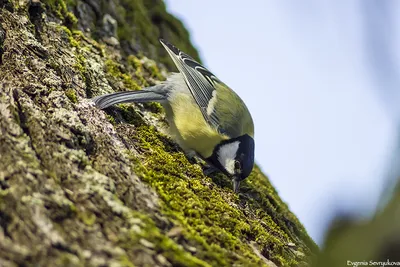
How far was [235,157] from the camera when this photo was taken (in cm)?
324

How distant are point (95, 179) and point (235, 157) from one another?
1417 mm

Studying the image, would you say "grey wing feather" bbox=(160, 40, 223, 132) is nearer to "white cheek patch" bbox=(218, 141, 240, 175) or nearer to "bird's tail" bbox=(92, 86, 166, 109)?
"white cheek patch" bbox=(218, 141, 240, 175)

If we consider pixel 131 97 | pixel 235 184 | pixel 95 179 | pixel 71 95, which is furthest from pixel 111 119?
pixel 235 184

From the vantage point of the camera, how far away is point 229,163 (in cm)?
318

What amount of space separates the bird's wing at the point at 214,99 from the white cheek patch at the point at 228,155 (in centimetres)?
9

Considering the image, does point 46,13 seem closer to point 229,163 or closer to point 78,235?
point 229,163

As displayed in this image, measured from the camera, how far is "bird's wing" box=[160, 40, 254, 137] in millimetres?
3506

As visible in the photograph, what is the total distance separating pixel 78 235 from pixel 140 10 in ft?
8.86

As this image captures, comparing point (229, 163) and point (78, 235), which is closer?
point (78, 235)

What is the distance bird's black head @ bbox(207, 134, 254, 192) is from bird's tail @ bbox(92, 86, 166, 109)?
528 mm

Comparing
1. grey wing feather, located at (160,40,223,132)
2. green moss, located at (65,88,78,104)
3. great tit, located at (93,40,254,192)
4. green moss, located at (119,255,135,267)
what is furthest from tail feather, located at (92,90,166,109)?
green moss, located at (119,255,135,267)

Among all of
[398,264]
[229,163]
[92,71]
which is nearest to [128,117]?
[92,71]

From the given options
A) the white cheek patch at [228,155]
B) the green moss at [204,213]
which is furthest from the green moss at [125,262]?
the white cheek patch at [228,155]

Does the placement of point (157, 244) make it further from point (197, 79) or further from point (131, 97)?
point (197, 79)
